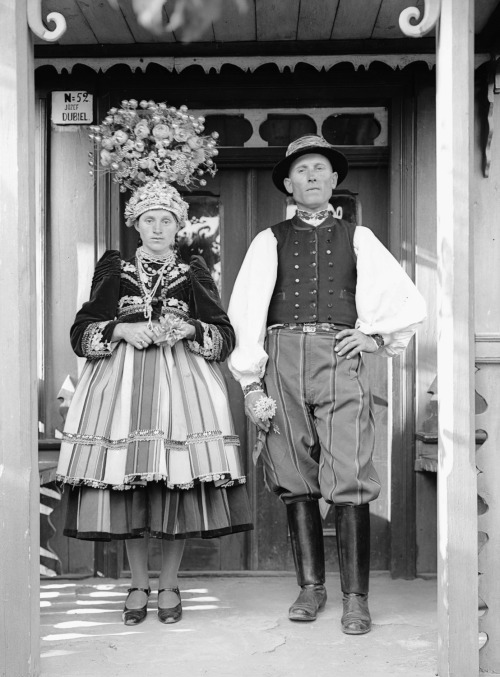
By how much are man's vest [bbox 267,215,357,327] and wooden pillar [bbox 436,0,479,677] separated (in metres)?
0.69

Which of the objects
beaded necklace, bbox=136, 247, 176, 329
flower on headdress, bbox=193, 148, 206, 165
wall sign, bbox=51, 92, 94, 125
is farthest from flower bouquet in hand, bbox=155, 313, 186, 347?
wall sign, bbox=51, 92, 94, 125

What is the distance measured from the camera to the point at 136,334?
3.59 metres

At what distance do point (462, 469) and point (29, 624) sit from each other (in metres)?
1.56

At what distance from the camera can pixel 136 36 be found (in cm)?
415

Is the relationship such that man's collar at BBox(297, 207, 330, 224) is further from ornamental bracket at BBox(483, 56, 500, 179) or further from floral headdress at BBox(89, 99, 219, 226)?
ornamental bracket at BBox(483, 56, 500, 179)

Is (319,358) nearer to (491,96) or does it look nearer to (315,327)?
(315,327)

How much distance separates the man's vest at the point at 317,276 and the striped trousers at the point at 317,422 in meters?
0.08

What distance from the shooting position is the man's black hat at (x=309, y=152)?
3.69m

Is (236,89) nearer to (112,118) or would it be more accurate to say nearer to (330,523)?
(112,118)

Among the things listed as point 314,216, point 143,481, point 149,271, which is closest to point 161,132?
point 149,271

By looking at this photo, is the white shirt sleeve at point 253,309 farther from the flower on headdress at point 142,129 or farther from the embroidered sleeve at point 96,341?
the flower on headdress at point 142,129

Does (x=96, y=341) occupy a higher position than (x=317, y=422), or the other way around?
(x=96, y=341)

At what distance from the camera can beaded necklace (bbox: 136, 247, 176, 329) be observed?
12.3 feet

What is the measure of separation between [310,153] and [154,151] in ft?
2.26
